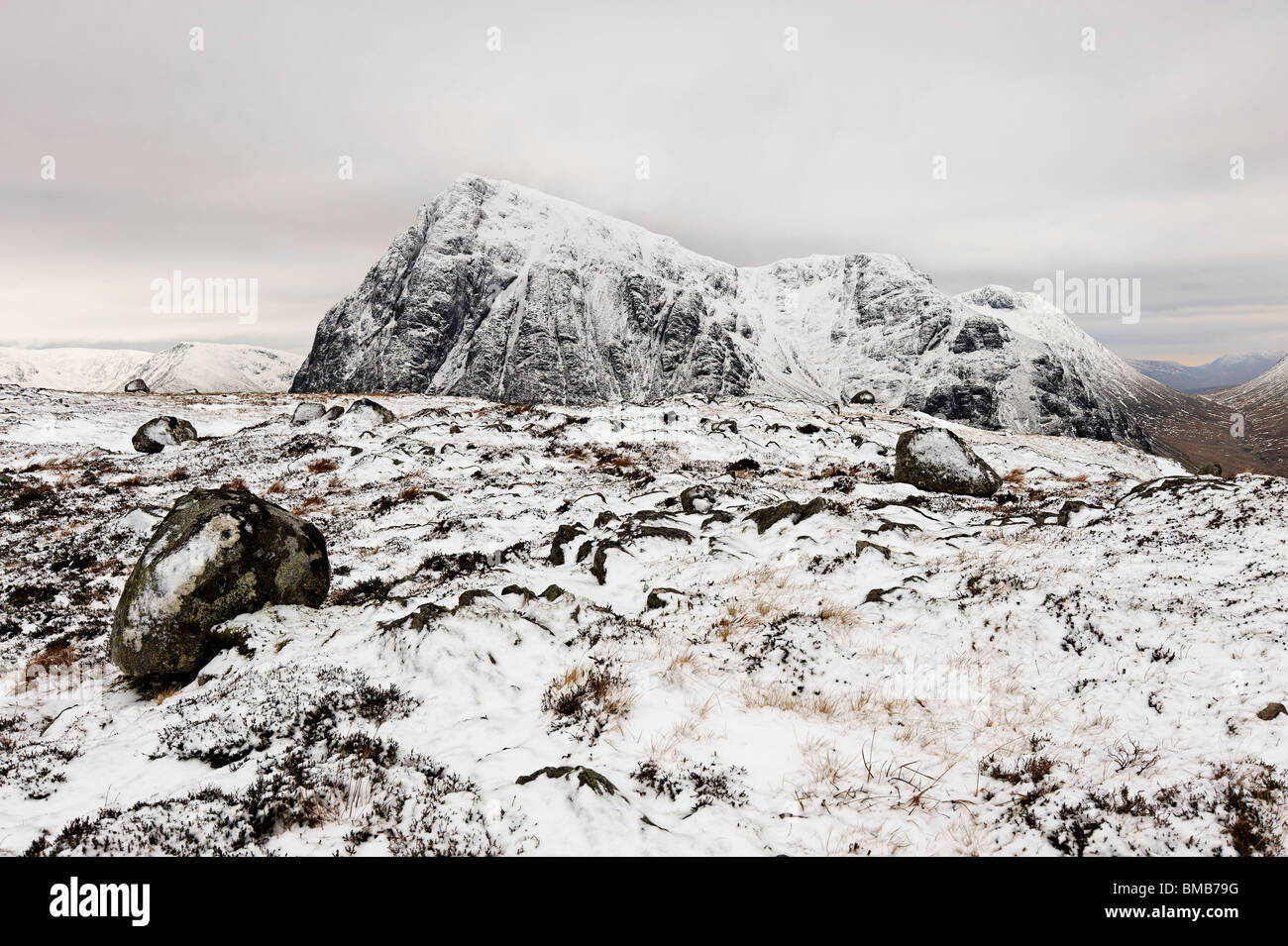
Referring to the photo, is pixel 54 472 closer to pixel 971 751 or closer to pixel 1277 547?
pixel 971 751

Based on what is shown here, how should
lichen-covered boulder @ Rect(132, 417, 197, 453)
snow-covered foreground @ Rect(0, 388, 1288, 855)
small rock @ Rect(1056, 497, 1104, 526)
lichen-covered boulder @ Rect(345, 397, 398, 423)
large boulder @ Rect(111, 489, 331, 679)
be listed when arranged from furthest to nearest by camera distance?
lichen-covered boulder @ Rect(345, 397, 398, 423)
lichen-covered boulder @ Rect(132, 417, 197, 453)
small rock @ Rect(1056, 497, 1104, 526)
large boulder @ Rect(111, 489, 331, 679)
snow-covered foreground @ Rect(0, 388, 1288, 855)

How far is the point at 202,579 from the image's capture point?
9703 millimetres

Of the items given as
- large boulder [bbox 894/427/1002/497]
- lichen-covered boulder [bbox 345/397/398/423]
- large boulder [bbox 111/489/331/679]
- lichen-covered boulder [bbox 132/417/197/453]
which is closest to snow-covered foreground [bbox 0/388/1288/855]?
large boulder [bbox 111/489/331/679]

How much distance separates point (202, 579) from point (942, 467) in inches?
950

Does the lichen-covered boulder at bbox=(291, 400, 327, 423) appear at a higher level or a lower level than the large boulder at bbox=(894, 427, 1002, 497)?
higher

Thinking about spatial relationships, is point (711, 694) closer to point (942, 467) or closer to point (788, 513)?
point (788, 513)

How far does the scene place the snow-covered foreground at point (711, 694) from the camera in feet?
16.3

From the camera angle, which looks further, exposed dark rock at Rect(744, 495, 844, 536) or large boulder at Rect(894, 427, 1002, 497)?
large boulder at Rect(894, 427, 1002, 497)

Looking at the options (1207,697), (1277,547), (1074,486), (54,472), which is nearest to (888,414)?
(1074,486)

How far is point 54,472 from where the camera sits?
2741 cm

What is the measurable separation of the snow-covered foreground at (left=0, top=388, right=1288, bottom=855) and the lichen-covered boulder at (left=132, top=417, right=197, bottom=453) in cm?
2074

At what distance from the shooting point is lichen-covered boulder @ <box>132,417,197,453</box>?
34.0 metres

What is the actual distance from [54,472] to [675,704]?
35.6 meters

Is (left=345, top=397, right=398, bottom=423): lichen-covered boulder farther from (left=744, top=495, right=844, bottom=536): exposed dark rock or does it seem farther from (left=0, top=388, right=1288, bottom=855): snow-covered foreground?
(left=744, top=495, right=844, bottom=536): exposed dark rock
